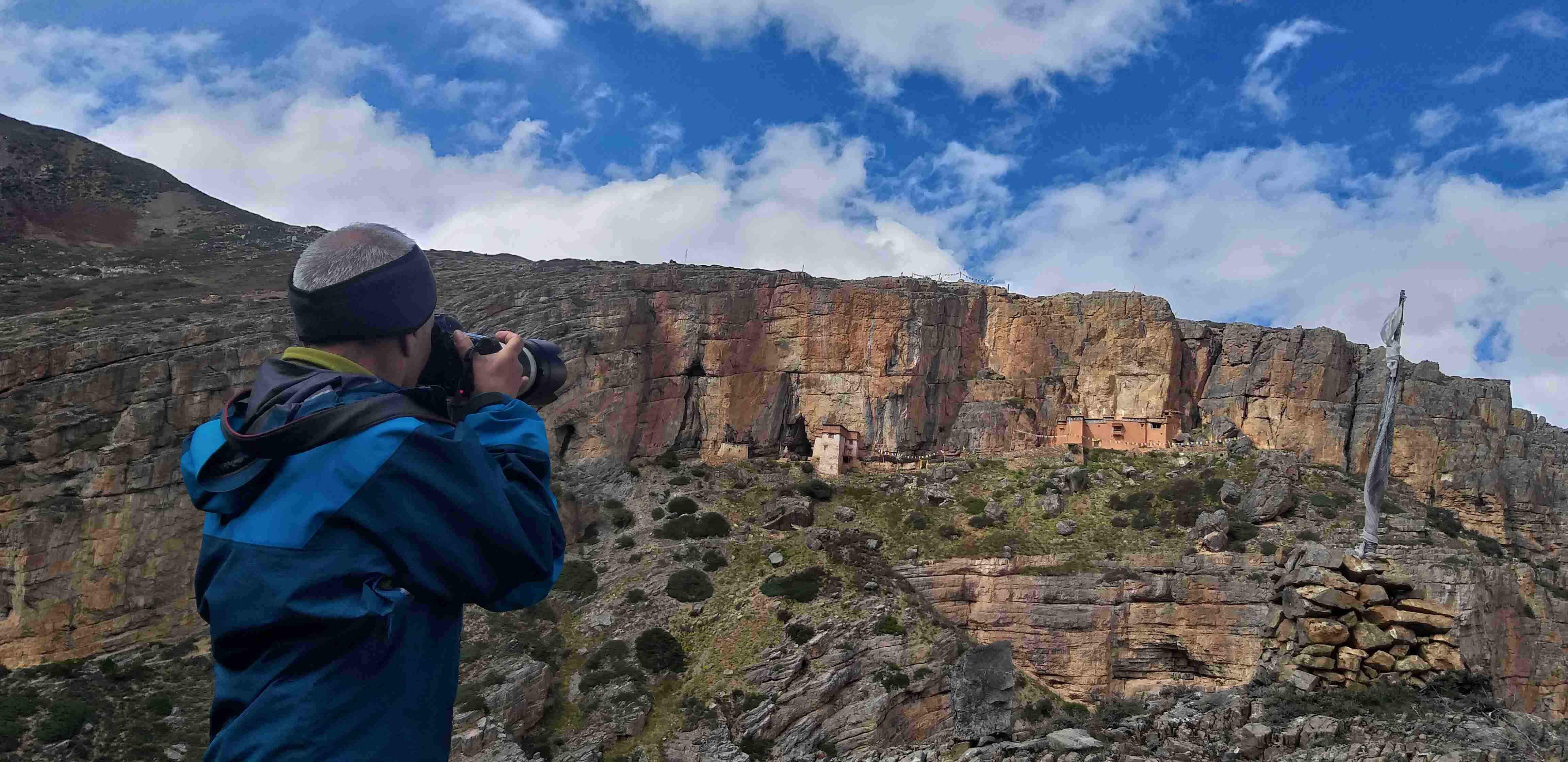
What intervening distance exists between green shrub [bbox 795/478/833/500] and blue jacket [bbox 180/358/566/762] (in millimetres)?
37842

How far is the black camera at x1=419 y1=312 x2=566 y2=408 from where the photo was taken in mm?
2236

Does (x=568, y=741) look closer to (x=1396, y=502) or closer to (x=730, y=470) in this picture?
(x=730, y=470)

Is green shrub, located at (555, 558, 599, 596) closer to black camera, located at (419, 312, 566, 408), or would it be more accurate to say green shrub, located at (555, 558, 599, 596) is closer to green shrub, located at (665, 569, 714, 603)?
green shrub, located at (665, 569, 714, 603)

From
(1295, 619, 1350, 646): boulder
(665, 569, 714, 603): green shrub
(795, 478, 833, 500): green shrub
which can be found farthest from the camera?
(795, 478, 833, 500): green shrub

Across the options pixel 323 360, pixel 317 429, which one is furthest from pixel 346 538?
pixel 323 360

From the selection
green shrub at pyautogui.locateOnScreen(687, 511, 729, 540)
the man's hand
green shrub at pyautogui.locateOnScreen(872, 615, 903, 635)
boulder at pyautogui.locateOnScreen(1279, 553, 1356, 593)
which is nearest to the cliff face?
green shrub at pyautogui.locateOnScreen(872, 615, 903, 635)

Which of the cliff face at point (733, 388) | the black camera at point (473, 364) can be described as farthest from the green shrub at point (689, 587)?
the black camera at point (473, 364)

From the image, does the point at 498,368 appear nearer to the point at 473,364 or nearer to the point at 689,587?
the point at 473,364

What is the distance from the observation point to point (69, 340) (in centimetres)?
3162

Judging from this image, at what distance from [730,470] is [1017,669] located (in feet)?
51.4

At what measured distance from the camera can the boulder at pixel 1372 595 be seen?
7270 millimetres

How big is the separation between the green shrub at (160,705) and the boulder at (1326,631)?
25.9 m

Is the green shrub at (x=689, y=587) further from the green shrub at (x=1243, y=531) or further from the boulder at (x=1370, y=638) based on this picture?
the boulder at (x=1370, y=638)

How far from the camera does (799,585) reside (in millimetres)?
31766
